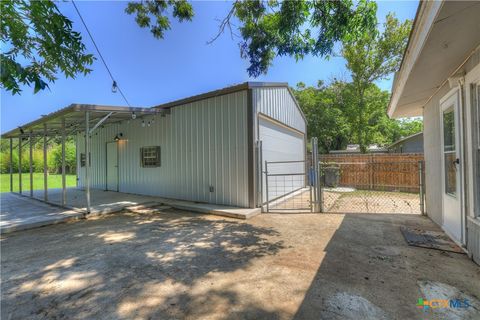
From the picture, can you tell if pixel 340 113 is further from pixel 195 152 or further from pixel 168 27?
pixel 168 27

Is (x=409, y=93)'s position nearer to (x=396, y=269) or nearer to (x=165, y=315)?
(x=396, y=269)

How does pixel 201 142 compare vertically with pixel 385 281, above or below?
above

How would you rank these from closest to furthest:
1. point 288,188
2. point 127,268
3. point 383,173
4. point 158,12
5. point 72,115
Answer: point 127,268 → point 158,12 → point 72,115 → point 288,188 → point 383,173

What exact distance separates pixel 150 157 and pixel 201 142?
2.62 metres

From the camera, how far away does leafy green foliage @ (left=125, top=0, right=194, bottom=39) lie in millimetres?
5422

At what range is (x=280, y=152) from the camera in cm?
819

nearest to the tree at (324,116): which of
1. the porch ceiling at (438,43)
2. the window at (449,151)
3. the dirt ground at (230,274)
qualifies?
the porch ceiling at (438,43)

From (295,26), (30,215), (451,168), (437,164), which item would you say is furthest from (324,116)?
(30,215)

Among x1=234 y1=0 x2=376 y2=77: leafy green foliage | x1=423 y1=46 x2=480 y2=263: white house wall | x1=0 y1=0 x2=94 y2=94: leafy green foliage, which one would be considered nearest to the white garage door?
x1=234 y1=0 x2=376 y2=77: leafy green foliage

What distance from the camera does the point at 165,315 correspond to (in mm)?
2031

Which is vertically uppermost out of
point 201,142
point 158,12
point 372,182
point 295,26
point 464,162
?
point 158,12

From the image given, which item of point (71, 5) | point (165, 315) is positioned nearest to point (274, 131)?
point (71, 5)

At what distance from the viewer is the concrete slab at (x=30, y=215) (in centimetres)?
489

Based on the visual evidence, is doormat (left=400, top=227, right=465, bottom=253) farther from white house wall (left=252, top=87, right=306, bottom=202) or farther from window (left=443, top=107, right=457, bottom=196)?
white house wall (left=252, top=87, right=306, bottom=202)
